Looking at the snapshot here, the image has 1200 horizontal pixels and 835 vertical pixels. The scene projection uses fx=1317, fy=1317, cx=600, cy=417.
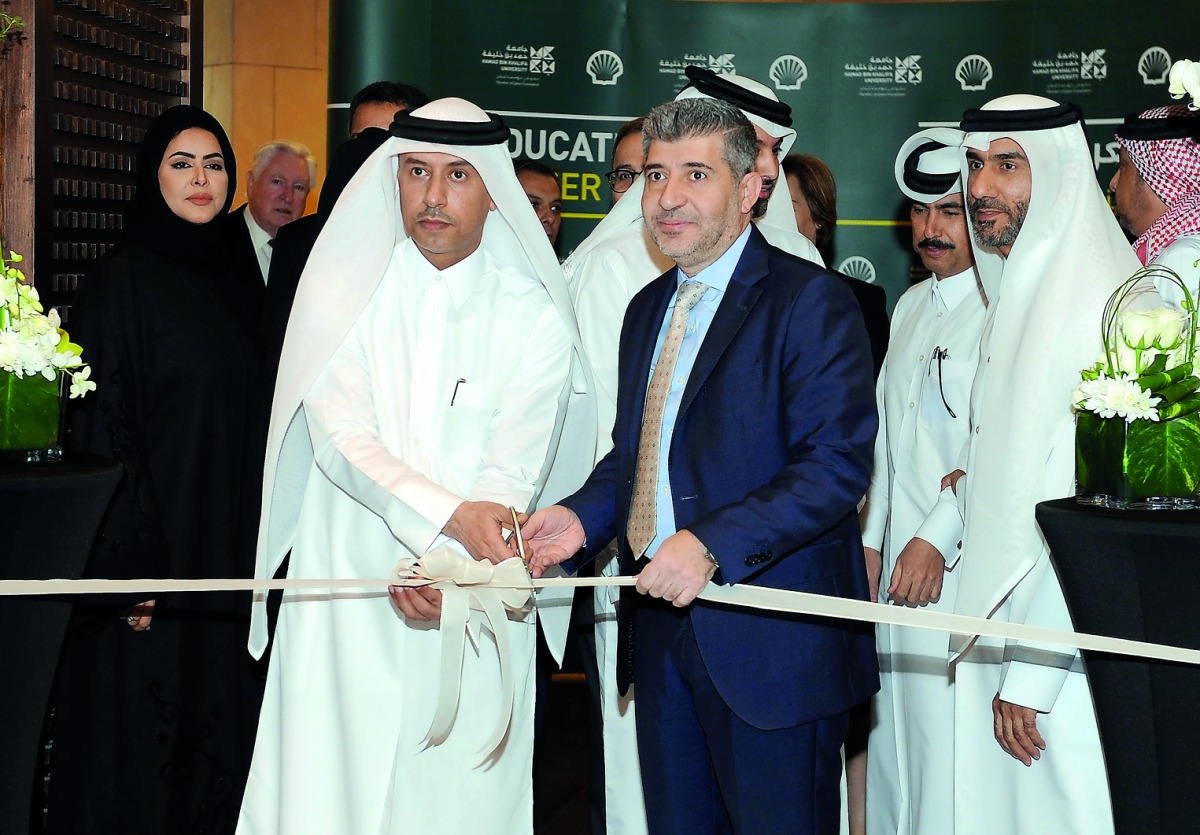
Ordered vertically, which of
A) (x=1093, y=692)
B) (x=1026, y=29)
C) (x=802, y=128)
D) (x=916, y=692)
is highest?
(x=1026, y=29)

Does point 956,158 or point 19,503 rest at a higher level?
point 956,158

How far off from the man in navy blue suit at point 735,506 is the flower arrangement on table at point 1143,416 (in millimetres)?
456

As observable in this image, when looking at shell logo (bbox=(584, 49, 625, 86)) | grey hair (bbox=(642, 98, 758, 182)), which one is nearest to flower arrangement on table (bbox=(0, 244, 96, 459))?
grey hair (bbox=(642, 98, 758, 182))

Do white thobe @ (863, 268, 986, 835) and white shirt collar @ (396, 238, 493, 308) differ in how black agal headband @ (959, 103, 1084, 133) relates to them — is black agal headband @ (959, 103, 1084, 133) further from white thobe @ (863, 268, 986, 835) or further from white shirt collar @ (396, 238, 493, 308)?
white shirt collar @ (396, 238, 493, 308)

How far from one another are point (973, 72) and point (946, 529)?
3868mm

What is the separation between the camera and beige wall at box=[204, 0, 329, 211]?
27.9ft

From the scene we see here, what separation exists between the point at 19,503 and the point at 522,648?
124 cm

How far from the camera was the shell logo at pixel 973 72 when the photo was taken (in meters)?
6.70

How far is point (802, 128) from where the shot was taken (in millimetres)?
6848

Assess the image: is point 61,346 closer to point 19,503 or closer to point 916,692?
point 19,503

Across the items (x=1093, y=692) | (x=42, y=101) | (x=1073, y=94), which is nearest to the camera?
(x=1093, y=692)

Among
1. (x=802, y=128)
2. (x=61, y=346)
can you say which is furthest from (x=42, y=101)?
(x=802, y=128)

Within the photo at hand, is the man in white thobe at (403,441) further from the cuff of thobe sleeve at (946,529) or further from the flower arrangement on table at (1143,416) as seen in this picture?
the flower arrangement on table at (1143,416)

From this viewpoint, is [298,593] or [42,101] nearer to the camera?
[298,593]
